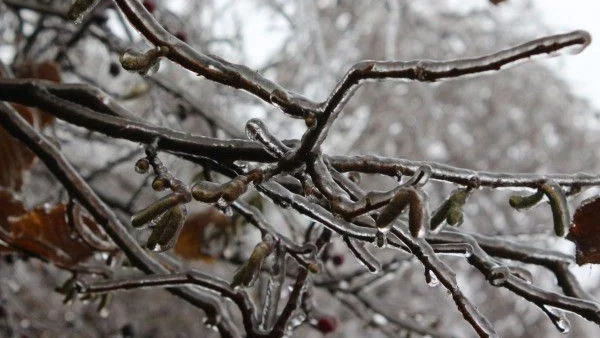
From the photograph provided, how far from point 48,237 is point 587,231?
45.3 inches

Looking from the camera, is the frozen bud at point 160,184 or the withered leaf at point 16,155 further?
the withered leaf at point 16,155

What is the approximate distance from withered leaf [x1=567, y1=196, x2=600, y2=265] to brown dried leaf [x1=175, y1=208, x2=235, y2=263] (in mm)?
1488

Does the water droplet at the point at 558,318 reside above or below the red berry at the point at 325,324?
below

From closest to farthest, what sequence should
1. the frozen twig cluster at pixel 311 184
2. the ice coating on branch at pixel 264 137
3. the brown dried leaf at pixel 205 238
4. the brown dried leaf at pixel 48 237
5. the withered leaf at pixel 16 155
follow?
the frozen twig cluster at pixel 311 184 < the ice coating on branch at pixel 264 137 < the brown dried leaf at pixel 48 237 < the withered leaf at pixel 16 155 < the brown dried leaf at pixel 205 238

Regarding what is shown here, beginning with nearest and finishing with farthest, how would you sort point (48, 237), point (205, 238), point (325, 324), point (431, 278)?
1. point (431, 278)
2. point (48, 237)
3. point (325, 324)
4. point (205, 238)

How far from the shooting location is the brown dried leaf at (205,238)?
237cm

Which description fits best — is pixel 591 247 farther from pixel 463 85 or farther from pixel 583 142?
pixel 583 142

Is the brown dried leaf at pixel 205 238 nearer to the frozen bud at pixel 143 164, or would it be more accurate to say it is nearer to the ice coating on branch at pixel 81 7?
the frozen bud at pixel 143 164

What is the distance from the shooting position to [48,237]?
1538 millimetres

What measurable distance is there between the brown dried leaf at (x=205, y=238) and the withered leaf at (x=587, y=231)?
58.6 inches

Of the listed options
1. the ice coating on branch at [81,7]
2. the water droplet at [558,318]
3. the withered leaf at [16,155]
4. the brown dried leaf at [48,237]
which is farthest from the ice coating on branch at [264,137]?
the withered leaf at [16,155]

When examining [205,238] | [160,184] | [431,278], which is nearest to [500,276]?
[431,278]

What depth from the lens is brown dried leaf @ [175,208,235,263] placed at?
2367 mm

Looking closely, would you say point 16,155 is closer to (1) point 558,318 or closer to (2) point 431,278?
(2) point 431,278
